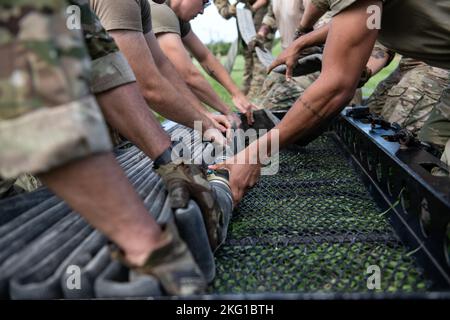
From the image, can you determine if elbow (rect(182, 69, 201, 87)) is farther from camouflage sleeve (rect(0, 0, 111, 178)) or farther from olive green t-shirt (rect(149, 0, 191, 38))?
camouflage sleeve (rect(0, 0, 111, 178))

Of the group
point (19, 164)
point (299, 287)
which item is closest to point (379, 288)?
point (299, 287)

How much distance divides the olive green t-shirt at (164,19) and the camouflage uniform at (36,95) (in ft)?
8.14

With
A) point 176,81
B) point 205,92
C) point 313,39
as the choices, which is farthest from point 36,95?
point 205,92

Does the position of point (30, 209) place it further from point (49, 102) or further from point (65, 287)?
point (49, 102)

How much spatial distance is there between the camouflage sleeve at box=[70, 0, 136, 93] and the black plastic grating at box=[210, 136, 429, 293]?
2.25 feet

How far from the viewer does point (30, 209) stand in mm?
1301

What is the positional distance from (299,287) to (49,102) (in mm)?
834

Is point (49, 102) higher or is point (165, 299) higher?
point (49, 102)

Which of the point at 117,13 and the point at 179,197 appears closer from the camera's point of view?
the point at 179,197

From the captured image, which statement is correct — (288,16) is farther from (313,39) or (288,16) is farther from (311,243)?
(311,243)

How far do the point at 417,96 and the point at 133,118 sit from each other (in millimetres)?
2051

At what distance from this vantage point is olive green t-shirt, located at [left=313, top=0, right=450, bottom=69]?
1.64 meters

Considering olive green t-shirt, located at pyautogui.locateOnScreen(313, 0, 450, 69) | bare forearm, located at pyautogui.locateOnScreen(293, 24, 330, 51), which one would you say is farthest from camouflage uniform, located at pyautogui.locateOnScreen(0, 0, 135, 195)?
bare forearm, located at pyautogui.locateOnScreen(293, 24, 330, 51)

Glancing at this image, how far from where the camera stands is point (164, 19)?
3.20 m
